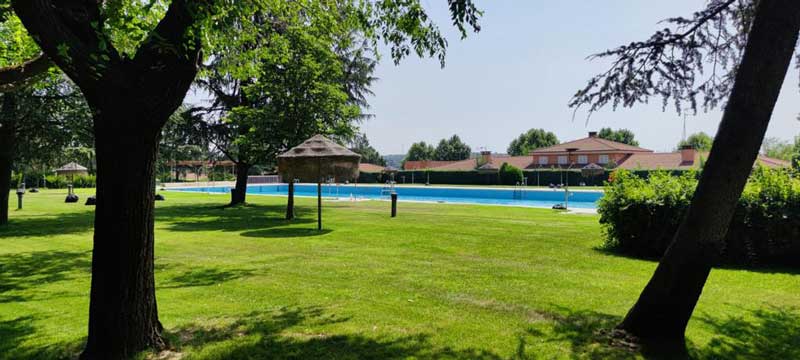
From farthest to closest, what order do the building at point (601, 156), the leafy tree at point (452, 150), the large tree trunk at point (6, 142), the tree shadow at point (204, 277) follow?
the leafy tree at point (452, 150), the building at point (601, 156), the large tree trunk at point (6, 142), the tree shadow at point (204, 277)

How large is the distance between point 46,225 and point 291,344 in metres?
13.2

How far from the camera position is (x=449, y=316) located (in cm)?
532

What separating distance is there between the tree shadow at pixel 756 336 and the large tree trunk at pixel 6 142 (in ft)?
52.4

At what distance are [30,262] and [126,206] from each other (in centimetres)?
656

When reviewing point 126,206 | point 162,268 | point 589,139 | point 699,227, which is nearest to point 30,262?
point 162,268

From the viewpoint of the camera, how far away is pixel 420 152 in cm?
9538

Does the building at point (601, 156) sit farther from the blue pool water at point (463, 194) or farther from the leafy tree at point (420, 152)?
the leafy tree at point (420, 152)

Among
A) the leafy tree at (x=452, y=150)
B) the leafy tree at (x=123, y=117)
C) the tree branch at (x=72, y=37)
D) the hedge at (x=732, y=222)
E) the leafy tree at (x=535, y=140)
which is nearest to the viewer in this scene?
the tree branch at (x=72, y=37)

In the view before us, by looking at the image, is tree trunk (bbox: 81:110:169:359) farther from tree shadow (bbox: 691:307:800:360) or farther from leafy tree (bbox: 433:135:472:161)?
leafy tree (bbox: 433:135:472:161)

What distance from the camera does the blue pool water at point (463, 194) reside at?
2963cm

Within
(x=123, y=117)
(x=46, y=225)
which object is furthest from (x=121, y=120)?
(x=46, y=225)

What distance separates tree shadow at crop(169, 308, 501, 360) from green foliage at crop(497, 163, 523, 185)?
40.6 metres

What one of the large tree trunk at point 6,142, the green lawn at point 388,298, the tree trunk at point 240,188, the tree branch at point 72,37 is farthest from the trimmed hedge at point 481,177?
the tree branch at point 72,37

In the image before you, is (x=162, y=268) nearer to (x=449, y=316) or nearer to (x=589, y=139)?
(x=449, y=316)
